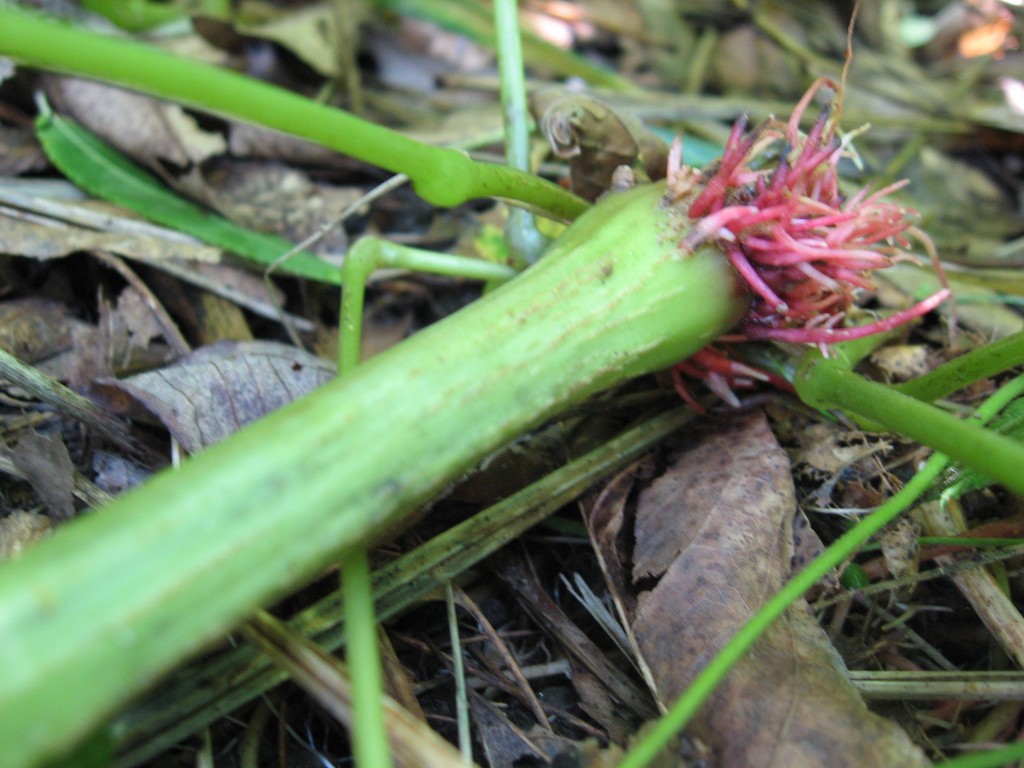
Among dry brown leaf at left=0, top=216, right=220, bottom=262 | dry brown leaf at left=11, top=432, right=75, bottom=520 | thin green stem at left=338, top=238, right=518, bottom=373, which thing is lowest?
dry brown leaf at left=11, top=432, right=75, bottom=520

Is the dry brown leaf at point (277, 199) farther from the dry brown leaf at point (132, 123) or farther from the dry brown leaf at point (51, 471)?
the dry brown leaf at point (51, 471)

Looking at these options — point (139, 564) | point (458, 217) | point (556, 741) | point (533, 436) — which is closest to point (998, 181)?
point (458, 217)

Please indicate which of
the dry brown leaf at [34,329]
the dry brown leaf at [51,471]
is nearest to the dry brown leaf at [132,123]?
the dry brown leaf at [34,329]

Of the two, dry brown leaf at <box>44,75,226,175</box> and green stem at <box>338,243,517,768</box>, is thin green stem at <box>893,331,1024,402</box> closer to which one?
green stem at <box>338,243,517,768</box>

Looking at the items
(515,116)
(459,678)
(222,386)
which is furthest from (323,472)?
(515,116)

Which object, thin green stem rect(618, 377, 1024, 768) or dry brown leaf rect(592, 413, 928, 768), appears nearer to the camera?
thin green stem rect(618, 377, 1024, 768)

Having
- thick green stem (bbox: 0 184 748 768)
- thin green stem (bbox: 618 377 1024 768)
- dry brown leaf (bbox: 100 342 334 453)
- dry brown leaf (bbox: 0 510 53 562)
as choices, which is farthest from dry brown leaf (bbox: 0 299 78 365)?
thin green stem (bbox: 618 377 1024 768)
